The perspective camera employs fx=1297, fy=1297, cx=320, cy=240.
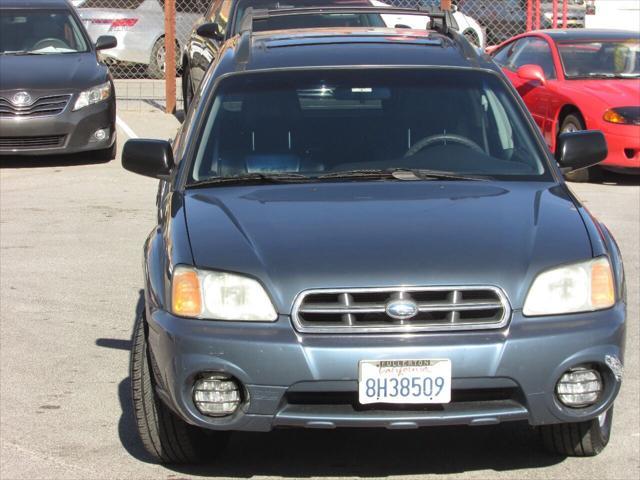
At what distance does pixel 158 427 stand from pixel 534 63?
982 cm

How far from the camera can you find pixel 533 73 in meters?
13.2

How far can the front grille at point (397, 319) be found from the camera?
14.6 ft

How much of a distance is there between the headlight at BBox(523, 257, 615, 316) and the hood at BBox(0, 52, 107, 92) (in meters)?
9.19

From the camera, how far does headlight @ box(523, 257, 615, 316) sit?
450 centimetres

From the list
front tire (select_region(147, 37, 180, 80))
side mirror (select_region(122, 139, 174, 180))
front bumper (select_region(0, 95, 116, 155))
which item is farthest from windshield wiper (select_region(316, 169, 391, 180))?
front tire (select_region(147, 37, 180, 80))

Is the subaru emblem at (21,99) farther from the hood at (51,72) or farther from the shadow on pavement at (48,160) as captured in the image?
the shadow on pavement at (48,160)

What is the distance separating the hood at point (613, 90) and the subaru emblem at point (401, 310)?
8437 mm

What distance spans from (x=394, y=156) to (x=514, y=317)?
1.41 meters

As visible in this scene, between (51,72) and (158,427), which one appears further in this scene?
(51,72)

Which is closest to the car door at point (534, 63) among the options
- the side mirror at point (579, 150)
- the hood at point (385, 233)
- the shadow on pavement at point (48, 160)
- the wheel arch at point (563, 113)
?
the wheel arch at point (563, 113)

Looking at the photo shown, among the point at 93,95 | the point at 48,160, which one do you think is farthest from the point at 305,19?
the point at 48,160

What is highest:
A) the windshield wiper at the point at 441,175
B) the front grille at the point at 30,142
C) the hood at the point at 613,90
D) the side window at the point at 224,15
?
the windshield wiper at the point at 441,175

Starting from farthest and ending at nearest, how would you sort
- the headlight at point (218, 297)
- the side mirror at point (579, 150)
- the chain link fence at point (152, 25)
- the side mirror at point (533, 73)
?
the chain link fence at point (152, 25)
the side mirror at point (533, 73)
the side mirror at point (579, 150)
the headlight at point (218, 297)

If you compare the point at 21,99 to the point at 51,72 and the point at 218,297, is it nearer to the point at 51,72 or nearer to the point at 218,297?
the point at 51,72
